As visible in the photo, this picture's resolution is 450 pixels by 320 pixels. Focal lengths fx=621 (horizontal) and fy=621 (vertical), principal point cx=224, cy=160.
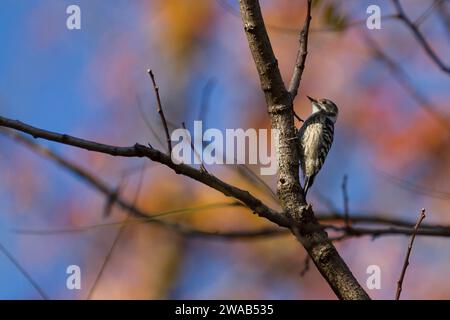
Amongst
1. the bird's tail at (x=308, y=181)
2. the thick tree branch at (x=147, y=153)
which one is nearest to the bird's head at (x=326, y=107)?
the bird's tail at (x=308, y=181)

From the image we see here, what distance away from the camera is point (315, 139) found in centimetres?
458

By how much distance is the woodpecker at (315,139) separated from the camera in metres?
4.30

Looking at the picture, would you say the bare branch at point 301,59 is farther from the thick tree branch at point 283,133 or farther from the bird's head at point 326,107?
the bird's head at point 326,107

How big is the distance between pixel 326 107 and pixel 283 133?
2.92 meters

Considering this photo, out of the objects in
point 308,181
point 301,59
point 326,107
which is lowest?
point 301,59

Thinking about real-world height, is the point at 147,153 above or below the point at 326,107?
below

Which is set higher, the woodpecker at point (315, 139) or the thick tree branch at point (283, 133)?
the woodpecker at point (315, 139)

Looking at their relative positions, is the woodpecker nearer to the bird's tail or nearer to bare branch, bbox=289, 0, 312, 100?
the bird's tail

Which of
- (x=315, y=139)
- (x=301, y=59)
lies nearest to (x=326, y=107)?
(x=315, y=139)

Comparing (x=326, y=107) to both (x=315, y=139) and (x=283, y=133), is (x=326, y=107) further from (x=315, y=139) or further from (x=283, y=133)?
(x=283, y=133)

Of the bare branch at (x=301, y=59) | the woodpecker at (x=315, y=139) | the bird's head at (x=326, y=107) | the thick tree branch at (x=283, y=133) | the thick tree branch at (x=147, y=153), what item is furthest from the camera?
the bird's head at (x=326, y=107)

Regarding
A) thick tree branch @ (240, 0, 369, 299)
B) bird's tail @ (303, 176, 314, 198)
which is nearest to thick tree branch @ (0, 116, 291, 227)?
thick tree branch @ (240, 0, 369, 299)

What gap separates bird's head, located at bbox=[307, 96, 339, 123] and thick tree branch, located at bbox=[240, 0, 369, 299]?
2742 mm
